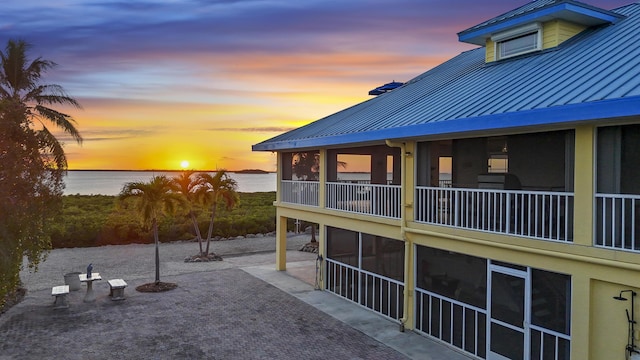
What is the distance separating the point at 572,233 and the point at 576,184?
3.05 feet

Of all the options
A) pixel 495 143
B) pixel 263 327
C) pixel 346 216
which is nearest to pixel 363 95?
pixel 346 216

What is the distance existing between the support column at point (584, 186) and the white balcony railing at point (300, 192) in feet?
31.7

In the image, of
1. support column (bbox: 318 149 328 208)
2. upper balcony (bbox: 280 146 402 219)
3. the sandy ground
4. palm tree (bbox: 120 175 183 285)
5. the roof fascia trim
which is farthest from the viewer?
the sandy ground

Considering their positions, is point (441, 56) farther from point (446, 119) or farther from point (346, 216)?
point (446, 119)

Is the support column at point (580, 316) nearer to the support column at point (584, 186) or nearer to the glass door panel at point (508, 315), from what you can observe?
the support column at point (584, 186)

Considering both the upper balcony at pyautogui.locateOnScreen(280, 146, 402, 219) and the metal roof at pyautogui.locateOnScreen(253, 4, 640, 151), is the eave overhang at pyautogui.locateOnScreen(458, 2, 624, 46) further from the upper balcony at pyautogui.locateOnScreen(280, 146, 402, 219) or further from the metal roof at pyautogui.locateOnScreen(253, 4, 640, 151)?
the upper balcony at pyautogui.locateOnScreen(280, 146, 402, 219)

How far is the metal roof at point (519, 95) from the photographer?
7.61 metres

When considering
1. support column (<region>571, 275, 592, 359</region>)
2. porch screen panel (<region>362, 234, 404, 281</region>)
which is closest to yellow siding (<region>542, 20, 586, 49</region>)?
porch screen panel (<region>362, 234, 404, 281</region>)

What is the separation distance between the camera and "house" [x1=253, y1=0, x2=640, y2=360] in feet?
24.8

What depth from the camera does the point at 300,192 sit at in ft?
57.7

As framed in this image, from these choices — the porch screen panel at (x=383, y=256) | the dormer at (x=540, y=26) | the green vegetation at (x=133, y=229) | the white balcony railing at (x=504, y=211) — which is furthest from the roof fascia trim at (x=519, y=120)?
the green vegetation at (x=133, y=229)

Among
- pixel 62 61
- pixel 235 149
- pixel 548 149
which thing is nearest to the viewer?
pixel 548 149

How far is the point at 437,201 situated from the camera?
11.2m

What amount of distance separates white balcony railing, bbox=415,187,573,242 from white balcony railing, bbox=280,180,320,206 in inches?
223
